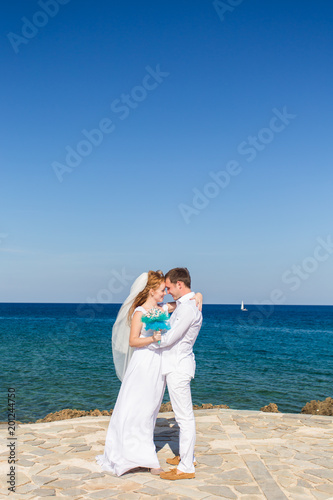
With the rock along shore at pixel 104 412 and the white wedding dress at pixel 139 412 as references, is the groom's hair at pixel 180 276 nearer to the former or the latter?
the white wedding dress at pixel 139 412

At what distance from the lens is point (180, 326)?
5375 millimetres

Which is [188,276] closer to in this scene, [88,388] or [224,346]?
[88,388]

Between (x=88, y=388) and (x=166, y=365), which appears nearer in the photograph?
(x=166, y=365)

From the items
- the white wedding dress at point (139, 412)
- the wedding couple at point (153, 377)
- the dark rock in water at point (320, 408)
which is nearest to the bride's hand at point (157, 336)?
the wedding couple at point (153, 377)

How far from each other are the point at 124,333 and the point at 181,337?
1161mm

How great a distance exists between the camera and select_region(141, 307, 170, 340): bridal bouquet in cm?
538

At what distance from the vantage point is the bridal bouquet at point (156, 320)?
538 cm

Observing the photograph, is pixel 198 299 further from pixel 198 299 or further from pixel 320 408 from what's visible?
pixel 320 408

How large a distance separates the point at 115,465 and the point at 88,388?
13620 millimetres

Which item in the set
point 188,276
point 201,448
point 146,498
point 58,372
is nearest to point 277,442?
point 201,448

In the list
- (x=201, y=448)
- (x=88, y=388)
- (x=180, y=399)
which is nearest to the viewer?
(x=180, y=399)

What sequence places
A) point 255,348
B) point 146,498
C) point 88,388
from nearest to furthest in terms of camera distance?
point 146,498
point 88,388
point 255,348

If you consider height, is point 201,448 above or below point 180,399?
below

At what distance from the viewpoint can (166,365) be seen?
5582mm
